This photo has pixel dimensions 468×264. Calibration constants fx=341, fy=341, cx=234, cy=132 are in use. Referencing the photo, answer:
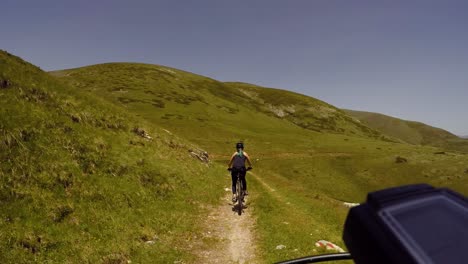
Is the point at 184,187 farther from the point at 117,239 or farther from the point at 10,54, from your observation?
the point at 10,54

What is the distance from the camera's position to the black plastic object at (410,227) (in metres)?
2.50

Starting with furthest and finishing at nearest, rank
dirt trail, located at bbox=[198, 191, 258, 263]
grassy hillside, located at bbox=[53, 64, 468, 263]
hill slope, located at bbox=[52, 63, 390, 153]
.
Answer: hill slope, located at bbox=[52, 63, 390, 153]
grassy hillside, located at bbox=[53, 64, 468, 263]
dirt trail, located at bbox=[198, 191, 258, 263]

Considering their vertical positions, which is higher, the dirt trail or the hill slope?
the hill slope

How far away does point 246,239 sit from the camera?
16859 millimetres

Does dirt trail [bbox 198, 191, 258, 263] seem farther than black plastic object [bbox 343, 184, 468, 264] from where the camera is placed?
Yes

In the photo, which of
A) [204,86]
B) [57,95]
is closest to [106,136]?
[57,95]

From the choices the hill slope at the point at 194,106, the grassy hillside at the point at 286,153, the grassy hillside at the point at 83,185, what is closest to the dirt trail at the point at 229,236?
the grassy hillside at the point at 286,153

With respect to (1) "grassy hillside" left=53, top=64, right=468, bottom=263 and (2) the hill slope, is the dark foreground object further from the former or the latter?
(2) the hill slope

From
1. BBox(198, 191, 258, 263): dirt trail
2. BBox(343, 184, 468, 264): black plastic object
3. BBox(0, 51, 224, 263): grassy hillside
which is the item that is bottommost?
BBox(198, 191, 258, 263): dirt trail

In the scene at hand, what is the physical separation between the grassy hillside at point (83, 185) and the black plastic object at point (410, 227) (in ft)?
39.3

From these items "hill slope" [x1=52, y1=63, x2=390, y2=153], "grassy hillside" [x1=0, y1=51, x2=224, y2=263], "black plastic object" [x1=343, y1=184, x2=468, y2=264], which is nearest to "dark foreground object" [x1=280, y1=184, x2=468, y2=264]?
"black plastic object" [x1=343, y1=184, x2=468, y2=264]

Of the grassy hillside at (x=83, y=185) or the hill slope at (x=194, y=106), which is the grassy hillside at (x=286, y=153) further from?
the grassy hillside at (x=83, y=185)

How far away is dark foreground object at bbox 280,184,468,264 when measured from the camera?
2.49 meters

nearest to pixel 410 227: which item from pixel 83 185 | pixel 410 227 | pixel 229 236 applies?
pixel 410 227
